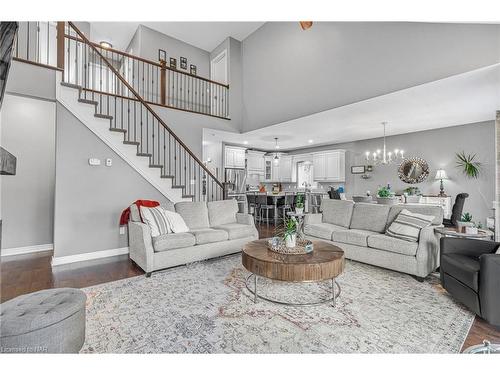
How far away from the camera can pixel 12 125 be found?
13.3ft

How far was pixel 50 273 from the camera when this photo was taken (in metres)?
3.27

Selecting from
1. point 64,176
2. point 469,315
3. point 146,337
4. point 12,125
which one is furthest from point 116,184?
point 469,315

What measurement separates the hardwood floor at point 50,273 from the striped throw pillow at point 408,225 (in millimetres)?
1126

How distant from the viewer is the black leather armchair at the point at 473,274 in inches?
77.4

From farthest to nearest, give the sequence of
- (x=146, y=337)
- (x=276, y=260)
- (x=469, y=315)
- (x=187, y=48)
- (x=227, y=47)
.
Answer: (x=187, y=48) → (x=227, y=47) → (x=276, y=260) → (x=469, y=315) → (x=146, y=337)

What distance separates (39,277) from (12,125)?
2680mm

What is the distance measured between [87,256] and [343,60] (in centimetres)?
556

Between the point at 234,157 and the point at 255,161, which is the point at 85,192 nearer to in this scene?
the point at 234,157

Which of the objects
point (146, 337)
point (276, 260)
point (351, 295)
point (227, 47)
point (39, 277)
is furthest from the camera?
point (227, 47)

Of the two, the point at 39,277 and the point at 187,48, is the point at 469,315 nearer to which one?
the point at 39,277

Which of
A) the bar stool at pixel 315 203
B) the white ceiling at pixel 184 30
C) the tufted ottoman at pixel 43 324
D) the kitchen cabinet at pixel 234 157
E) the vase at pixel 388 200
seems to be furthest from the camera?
the kitchen cabinet at pixel 234 157

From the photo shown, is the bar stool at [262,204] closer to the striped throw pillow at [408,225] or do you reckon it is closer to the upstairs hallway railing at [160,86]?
the upstairs hallway railing at [160,86]

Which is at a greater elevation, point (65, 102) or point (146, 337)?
point (65, 102)

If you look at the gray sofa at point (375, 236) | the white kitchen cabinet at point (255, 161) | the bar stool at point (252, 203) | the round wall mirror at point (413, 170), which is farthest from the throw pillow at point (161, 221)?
the round wall mirror at point (413, 170)
